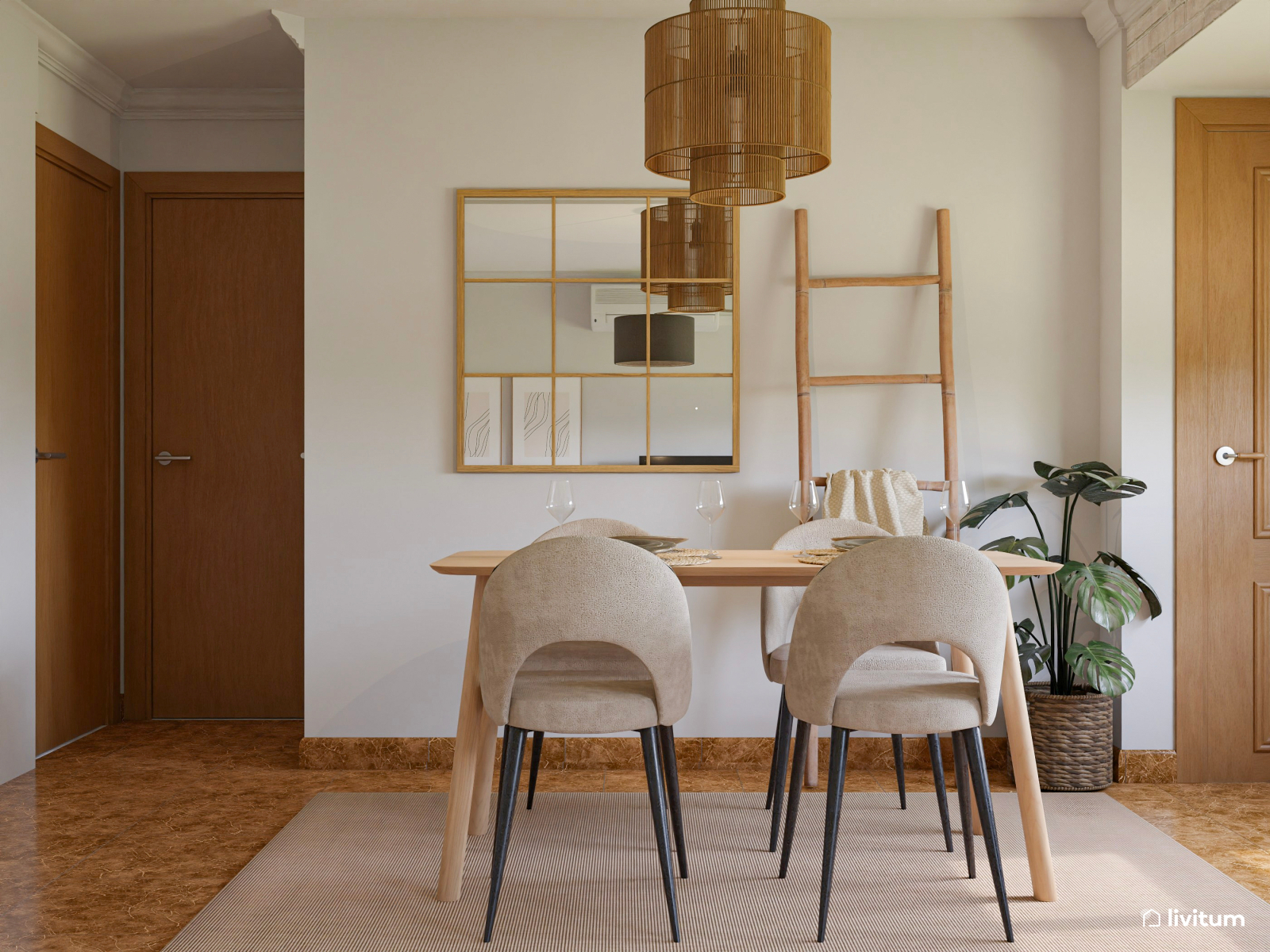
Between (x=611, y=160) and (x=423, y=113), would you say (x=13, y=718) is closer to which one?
(x=423, y=113)

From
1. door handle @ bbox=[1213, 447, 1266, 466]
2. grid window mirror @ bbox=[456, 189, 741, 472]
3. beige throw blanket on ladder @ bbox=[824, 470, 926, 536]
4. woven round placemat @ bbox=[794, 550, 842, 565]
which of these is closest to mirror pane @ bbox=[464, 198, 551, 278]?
grid window mirror @ bbox=[456, 189, 741, 472]

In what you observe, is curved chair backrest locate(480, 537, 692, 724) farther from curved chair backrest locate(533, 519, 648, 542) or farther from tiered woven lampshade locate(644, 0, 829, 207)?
tiered woven lampshade locate(644, 0, 829, 207)

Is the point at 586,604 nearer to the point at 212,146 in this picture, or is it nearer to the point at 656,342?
the point at 656,342

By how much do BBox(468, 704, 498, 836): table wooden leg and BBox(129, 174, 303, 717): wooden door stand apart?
1.77 m

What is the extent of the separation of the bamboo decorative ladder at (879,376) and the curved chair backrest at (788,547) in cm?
39

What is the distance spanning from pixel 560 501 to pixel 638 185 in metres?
1.39

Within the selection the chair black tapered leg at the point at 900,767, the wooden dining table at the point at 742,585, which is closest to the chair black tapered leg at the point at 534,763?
the wooden dining table at the point at 742,585

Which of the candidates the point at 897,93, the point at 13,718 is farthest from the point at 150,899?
the point at 897,93

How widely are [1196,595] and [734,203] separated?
2.09 meters

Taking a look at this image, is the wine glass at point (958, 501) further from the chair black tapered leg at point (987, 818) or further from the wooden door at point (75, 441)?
the wooden door at point (75, 441)

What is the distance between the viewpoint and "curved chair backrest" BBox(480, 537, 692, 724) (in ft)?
6.49

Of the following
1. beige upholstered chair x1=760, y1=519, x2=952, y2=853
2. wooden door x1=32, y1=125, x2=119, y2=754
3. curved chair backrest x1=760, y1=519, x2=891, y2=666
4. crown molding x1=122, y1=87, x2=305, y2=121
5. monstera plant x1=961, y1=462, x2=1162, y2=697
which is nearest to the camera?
beige upholstered chair x1=760, y1=519, x2=952, y2=853

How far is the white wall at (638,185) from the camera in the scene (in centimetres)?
336

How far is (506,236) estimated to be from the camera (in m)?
3.37
